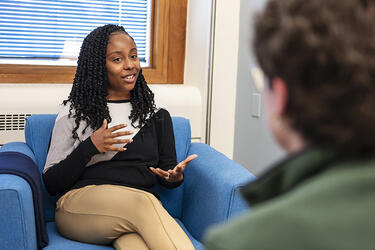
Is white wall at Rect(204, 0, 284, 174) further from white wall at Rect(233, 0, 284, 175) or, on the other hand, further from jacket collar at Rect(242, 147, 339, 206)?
jacket collar at Rect(242, 147, 339, 206)

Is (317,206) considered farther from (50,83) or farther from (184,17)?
(184,17)

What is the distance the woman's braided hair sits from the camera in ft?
6.37

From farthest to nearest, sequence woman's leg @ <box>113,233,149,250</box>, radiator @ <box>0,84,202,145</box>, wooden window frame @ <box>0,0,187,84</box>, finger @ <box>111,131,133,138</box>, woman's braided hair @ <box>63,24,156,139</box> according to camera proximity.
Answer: wooden window frame @ <box>0,0,187,84</box> < radiator @ <box>0,84,202,145</box> < woman's braided hair @ <box>63,24,156,139</box> < finger @ <box>111,131,133,138</box> < woman's leg @ <box>113,233,149,250</box>

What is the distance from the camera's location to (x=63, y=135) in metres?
1.87

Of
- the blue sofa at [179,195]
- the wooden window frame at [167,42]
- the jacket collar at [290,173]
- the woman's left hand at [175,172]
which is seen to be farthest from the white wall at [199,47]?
the jacket collar at [290,173]

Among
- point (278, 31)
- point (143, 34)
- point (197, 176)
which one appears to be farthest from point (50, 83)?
point (278, 31)

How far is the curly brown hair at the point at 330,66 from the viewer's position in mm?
490

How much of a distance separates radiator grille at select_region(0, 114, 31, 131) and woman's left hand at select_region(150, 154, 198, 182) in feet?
2.77

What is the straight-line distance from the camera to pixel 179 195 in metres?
2.05

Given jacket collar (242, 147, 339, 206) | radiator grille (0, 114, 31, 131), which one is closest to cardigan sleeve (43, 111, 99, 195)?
radiator grille (0, 114, 31, 131)

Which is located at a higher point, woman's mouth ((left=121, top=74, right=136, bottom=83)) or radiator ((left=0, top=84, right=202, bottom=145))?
woman's mouth ((left=121, top=74, right=136, bottom=83))

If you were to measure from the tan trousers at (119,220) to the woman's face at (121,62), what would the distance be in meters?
0.44

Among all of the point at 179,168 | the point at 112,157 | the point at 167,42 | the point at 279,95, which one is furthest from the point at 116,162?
the point at 279,95

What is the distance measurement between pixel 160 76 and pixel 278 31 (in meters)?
2.34
